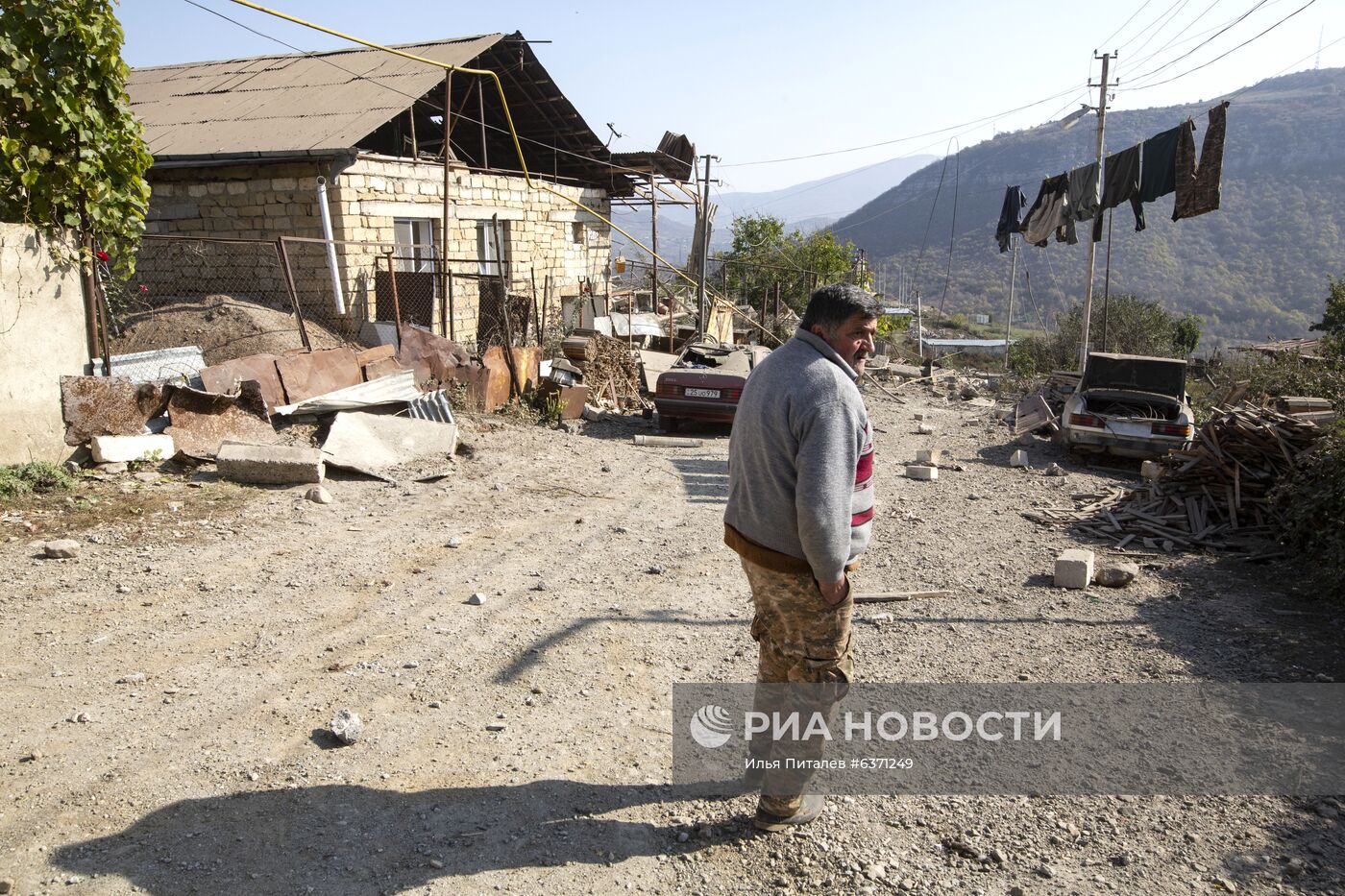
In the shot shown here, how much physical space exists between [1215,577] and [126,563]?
24.9 ft

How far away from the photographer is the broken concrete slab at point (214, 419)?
754cm

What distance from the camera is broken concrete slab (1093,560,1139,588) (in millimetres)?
5824

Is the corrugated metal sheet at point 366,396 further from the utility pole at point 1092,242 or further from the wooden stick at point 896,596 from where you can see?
the utility pole at point 1092,242

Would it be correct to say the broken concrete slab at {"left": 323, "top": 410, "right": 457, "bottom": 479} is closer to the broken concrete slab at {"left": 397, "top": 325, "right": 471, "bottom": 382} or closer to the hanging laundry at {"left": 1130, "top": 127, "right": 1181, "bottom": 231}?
the broken concrete slab at {"left": 397, "top": 325, "right": 471, "bottom": 382}

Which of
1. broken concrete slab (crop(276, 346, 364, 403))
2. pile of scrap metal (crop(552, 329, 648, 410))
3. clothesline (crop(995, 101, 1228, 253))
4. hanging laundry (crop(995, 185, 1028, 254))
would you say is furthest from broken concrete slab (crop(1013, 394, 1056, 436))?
broken concrete slab (crop(276, 346, 364, 403))

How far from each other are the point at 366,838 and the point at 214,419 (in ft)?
20.4

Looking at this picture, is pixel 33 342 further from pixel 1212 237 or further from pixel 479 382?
pixel 1212 237

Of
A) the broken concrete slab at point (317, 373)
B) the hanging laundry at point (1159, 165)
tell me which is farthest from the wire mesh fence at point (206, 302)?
the hanging laundry at point (1159, 165)

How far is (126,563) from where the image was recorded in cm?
526

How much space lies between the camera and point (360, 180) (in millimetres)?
12102

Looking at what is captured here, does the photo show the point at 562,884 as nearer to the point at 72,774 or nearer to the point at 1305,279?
the point at 72,774

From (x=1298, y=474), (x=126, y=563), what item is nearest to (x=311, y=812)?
(x=126, y=563)

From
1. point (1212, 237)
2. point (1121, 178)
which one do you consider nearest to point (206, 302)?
point (1121, 178)

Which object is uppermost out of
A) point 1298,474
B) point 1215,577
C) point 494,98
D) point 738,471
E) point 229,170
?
point 494,98
